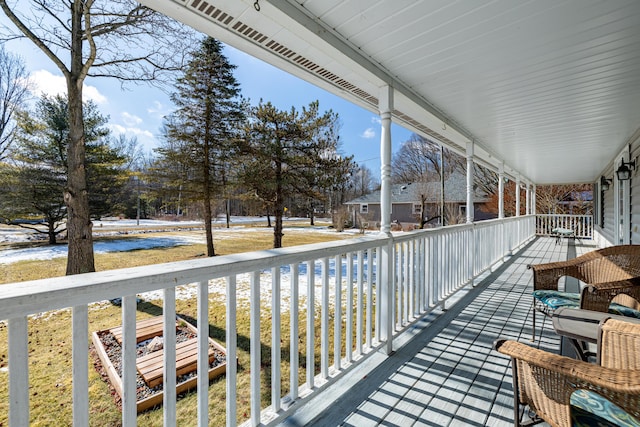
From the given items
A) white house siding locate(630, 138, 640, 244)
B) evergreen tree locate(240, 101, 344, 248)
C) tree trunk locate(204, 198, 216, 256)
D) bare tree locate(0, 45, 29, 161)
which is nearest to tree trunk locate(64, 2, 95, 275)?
bare tree locate(0, 45, 29, 161)

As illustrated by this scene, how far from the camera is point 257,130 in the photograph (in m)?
10.7

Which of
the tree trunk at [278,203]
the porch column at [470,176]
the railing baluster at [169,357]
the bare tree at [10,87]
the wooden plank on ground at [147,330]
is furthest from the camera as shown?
the tree trunk at [278,203]

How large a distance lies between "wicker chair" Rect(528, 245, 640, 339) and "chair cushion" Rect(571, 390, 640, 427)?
1086mm

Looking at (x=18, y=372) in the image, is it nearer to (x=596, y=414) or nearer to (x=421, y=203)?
(x=596, y=414)

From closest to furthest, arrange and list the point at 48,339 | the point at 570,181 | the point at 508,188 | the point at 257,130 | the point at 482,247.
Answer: the point at 48,339
the point at 482,247
the point at 257,130
the point at 570,181
the point at 508,188

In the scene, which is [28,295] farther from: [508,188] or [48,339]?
[508,188]

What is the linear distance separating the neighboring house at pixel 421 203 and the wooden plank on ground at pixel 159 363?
16.5 metres

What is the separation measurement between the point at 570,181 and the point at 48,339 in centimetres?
1730

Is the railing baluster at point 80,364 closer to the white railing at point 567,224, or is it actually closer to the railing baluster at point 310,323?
the railing baluster at point 310,323

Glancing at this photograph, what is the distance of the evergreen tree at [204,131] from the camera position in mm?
11266

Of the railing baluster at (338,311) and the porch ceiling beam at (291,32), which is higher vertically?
the porch ceiling beam at (291,32)

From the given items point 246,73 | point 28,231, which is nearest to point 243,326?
point 246,73

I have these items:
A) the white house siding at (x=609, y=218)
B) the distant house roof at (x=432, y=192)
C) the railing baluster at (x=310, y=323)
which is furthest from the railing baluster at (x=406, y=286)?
the distant house roof at (x=432, y=192)

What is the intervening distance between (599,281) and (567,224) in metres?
13.2
